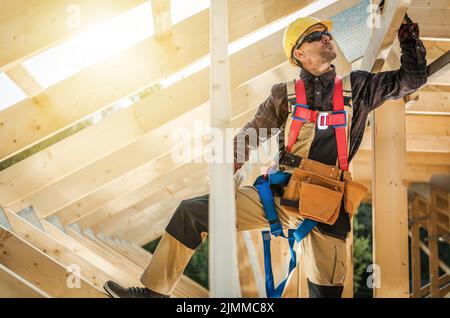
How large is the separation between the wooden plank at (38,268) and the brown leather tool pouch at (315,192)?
110 cm

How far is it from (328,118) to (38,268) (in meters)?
1.65

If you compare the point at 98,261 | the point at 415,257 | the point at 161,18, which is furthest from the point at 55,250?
the point at 415,257

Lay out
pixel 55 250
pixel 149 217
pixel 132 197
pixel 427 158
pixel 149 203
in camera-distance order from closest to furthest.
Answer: pixel 55 250
pixel 132 197
pixel 427 158
pixel 149 203
pixel 149 217

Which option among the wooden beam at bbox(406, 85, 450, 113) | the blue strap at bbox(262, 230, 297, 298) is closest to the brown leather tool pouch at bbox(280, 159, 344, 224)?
the blue strap at bbox(262, 230, 297, 298)

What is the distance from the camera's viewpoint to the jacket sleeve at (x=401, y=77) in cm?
260

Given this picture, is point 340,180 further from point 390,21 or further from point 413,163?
point 413,163

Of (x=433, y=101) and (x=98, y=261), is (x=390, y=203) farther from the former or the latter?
(x=98, y=261)

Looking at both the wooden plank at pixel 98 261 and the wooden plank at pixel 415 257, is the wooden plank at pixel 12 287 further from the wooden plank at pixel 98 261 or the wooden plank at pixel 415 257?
the wooden plank at pixel 415 257

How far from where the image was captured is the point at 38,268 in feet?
9.71

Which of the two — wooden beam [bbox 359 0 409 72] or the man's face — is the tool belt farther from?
wooden beam [bbox 359 0 409 72]

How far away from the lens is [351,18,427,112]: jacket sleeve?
A: 2596 mm

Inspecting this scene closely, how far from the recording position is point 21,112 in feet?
11.0

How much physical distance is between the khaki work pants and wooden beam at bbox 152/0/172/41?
42.7 inches
